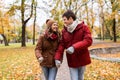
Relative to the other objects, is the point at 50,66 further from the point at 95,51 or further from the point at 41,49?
the point at 95,51

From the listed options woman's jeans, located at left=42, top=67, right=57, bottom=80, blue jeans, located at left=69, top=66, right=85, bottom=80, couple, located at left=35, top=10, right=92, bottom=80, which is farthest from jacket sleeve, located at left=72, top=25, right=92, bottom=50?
woman's jeans, located at left=42, top=67, right=57, bottom=80

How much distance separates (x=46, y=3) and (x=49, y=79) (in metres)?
33.7

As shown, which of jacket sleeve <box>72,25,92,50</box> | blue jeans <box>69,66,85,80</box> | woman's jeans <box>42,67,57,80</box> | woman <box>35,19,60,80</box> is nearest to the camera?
jacket sleeve <box>72,25,92,50</box>

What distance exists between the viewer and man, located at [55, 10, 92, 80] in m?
5.31

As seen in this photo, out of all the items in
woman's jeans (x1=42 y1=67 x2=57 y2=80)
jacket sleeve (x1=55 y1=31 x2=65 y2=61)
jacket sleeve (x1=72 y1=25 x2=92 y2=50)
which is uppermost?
jacket sleeve (x1=72 y1=25 x2=92 y2=50)

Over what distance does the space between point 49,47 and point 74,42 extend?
2.34 ft

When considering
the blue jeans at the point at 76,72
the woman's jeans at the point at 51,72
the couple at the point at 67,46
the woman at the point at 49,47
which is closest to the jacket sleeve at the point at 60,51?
the couple at the point at 67,46

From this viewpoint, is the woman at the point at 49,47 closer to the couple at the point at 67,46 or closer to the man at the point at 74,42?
the couple at the point at 67,46

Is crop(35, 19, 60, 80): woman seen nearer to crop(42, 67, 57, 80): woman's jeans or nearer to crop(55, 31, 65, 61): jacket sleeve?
crop(42, 67, 57, 80): woman's jeans

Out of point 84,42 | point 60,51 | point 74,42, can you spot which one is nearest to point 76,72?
point 60,51

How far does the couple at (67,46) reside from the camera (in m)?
5.41

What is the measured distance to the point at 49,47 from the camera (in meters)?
5.99

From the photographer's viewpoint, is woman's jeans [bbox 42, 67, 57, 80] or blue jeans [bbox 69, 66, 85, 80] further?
woman's jeans [bbox 42, 67, 57, 80]

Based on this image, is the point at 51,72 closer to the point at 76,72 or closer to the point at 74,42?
the point at 76,72
